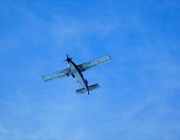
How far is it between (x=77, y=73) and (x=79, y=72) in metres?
0.57

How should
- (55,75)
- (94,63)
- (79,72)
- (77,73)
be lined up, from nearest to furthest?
(77,73)
(79,72)
(94,63)
(55,75)

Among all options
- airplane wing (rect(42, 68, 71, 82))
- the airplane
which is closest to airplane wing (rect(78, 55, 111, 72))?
the airplane

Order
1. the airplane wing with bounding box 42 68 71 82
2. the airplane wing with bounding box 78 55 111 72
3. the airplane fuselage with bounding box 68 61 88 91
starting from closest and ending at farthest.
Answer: the airplane fuselage with bounding box 68 61 88 91, the airplane wing with bounding box 78 55 111 72, the airplane wing with bounding box 42 68 71 82

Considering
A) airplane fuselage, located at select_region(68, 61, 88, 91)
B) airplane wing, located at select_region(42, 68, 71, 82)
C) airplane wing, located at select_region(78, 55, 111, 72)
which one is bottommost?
airplane fuselage, located at select_region(68, 61, 88, 91)

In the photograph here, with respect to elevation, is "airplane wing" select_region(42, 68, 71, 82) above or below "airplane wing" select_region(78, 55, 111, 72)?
above

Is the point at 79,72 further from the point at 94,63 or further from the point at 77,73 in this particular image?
the point at 94,63

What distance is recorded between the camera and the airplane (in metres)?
45.7

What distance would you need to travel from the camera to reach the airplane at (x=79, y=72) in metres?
45.7

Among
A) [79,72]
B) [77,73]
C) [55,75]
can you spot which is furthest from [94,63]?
[55,75]

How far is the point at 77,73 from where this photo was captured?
46312 millimetres

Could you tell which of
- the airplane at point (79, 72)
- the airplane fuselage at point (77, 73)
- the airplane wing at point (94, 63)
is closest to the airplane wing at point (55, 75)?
the airplane at point (79, 72)

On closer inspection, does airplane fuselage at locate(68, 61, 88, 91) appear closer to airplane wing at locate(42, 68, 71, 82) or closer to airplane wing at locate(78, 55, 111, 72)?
airplane wing at locate(78, 55, 111, 72)

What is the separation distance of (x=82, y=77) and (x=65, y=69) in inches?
136

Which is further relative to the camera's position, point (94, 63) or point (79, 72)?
point (94, 63)
